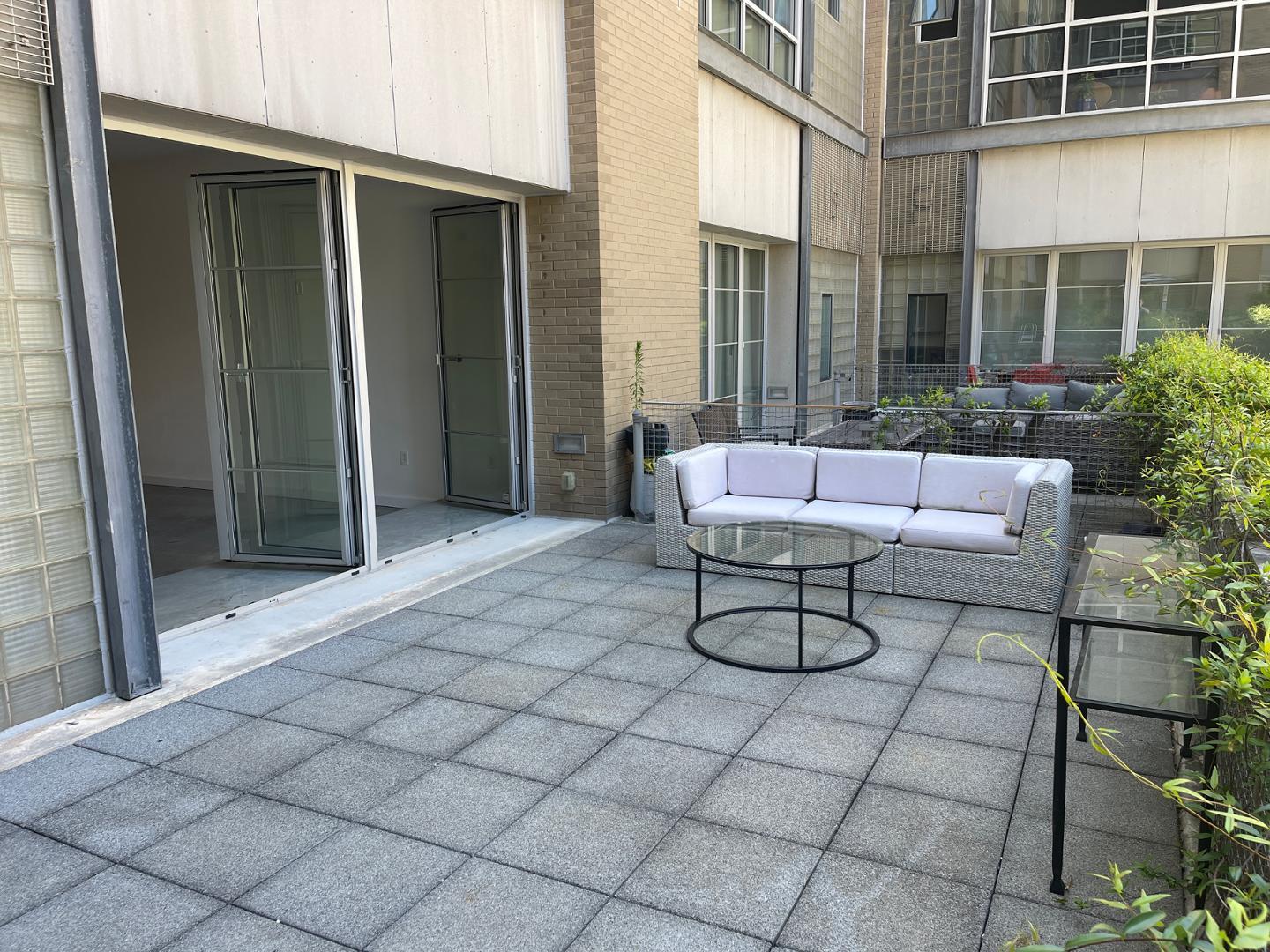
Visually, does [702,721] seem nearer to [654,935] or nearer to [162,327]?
[654,935]

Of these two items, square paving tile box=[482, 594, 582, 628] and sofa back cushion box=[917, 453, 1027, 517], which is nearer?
square paving tile box=[482, 594, 582, 628]

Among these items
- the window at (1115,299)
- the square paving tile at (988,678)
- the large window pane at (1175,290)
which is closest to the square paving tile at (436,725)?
the square paving tile at (988,678)

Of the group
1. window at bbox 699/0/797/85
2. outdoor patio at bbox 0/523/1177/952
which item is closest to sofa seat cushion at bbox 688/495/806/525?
outdoor patio at bbox 0/523/1177/952

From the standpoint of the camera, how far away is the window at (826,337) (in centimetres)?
1308

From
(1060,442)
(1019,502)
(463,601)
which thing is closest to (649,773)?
(463,601)

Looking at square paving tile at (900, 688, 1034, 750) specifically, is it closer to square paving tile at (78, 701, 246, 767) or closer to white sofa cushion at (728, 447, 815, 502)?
white sofa cushion at (728, 447, 815, 502)

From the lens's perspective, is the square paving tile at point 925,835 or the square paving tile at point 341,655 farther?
the square paving tile at point 341,655

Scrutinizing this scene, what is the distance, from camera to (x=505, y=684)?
4199mm

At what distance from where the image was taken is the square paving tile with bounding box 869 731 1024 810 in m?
3.19

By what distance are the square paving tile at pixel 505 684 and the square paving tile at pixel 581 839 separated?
2.88 ft

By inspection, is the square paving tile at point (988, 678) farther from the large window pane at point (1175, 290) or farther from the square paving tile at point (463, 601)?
the large window pane at point (1175, 290)

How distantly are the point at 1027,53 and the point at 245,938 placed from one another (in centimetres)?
1495

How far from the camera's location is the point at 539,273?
294 inches

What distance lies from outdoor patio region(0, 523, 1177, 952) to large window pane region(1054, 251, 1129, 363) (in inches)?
423
